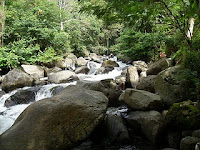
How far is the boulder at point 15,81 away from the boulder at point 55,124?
604 cm

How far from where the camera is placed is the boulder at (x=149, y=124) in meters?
3.76

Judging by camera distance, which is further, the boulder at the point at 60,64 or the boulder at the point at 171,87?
the boulder at the point at 60,64

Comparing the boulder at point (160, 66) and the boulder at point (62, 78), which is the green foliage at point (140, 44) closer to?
the boulder at point (160, 66)

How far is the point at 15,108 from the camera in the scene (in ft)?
22.0

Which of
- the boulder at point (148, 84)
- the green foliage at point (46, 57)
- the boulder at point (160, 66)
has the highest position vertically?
the green foliage at point (46, 57)

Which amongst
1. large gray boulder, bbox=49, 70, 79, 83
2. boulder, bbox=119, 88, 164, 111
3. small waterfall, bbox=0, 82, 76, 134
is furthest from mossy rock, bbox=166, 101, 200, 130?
large gray boulder, bbox=49, 70, 79, 83

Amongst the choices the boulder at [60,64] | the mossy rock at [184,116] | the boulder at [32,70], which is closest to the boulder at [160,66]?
the mossy rock at [184,116]

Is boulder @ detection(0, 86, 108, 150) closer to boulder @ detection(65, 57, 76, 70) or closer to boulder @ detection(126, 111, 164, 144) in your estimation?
boulder @ detection(126, 111, 164, 144)

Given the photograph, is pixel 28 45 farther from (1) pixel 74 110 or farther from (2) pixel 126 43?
(1) pixel 74 110

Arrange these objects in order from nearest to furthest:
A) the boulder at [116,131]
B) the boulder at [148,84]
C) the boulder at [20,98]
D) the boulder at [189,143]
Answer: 1. the boulder at [189,143]
2. the boulder at [116,131]
3. the boulder at [148,84]
4. the boulder at [20,98]

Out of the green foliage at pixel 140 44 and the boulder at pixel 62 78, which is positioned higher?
the green foliage at pixel 140 44

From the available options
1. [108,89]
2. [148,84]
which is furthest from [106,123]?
[148,84]

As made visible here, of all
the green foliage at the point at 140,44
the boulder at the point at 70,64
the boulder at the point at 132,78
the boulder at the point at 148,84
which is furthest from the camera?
the boulder at the point at 70,64

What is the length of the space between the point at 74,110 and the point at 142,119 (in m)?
1.92
